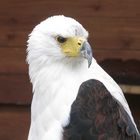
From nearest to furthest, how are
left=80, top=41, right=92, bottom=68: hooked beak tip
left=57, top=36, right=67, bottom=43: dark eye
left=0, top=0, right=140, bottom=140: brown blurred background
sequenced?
left=80, top=41, right=92, bottom=68: hooked beak tip → left=57, top=36, right=67, bottom=43: dark eye → left=0, top=0, right=140, bottom=140: brown blurred background

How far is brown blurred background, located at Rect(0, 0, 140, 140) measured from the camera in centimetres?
521

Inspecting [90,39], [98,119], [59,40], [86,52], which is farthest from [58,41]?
[90,39]

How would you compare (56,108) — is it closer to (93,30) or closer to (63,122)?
(63,122)

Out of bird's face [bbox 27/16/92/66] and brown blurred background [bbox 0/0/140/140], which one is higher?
bird's face [bbox 27/16/92/66]

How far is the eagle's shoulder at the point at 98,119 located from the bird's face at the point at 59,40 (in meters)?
0.20

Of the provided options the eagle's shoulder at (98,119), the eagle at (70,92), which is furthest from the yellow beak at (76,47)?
the eagle's shoulder at (98,119)

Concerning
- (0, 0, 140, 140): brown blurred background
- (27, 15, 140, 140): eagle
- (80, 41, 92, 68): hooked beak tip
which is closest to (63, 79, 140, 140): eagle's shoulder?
(27, 15, 140, 140): eagle

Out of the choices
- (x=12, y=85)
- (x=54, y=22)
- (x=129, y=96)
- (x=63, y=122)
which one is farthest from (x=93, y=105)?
(x=12, y=85)

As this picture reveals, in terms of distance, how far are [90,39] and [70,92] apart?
102 centimetres

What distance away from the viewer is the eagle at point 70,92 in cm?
427

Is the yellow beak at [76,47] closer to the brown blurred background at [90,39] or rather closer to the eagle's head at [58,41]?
the eagle's head at [58,41]

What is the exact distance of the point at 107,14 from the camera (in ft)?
17.3

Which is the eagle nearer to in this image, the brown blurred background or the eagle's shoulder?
the eagle's shoulder

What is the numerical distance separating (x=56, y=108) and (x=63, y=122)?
0.31ft
